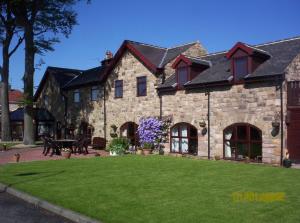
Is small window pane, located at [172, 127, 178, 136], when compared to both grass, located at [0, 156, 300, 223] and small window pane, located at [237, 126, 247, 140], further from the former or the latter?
grass, located at [0, 156, 300, 223]

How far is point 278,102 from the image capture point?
17.2 meters

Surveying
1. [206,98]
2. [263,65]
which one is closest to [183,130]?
[206,98]

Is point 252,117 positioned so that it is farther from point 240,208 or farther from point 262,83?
point 240,208

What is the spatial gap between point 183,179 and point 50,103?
89.1 feet

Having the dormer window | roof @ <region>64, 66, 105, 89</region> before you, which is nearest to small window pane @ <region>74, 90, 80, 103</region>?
roof @ <region>64, 66, 105, 89</region>

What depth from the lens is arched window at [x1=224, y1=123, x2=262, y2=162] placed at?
1838 centimetres

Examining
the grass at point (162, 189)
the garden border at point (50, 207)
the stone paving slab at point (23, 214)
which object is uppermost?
the grass at point (162, 189)

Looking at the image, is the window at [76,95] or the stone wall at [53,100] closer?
the window at [76,95]

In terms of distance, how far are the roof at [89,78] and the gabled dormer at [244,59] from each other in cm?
1222

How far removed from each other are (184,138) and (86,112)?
1148 centimetres

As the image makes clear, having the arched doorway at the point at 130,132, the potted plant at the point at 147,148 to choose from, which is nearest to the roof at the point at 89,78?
the arched doorway at the point at 130,132

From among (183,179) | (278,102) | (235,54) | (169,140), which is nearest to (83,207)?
(183,179)

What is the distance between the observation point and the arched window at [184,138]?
21.8 m

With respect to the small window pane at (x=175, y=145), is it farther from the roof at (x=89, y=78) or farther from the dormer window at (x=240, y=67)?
the roof at (x=89, y=78)
